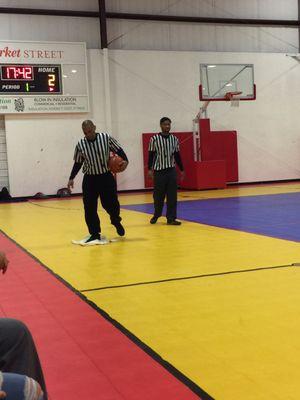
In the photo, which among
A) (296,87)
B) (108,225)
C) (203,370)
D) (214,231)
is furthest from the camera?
(296,87)

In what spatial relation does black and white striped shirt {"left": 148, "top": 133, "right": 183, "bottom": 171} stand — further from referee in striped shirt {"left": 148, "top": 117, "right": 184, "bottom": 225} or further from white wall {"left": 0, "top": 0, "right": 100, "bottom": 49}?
white wall {"left": 0, "top": 0, "right": 100, "bottom": 49}

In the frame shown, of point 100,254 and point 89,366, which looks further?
point 100,254

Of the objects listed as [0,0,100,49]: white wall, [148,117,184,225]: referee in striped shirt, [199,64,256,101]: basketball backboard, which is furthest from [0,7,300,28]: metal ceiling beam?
[148,117,184,225]: referee in striped shirt

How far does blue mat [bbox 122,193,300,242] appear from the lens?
908cm

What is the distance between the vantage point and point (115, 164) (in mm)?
8398

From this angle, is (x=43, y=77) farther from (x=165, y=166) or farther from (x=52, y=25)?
(x=165, y=166)

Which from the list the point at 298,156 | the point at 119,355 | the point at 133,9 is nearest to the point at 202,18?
the point at 133,9

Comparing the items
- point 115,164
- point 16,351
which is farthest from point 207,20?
point 16,351

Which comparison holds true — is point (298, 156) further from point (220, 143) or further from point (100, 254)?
point (100, 254)

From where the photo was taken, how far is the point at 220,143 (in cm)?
2102

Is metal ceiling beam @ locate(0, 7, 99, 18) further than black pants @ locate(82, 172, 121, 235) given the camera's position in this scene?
Yes

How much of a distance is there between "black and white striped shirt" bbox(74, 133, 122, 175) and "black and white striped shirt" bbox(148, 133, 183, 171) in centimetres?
195

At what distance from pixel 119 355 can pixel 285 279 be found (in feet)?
8.01

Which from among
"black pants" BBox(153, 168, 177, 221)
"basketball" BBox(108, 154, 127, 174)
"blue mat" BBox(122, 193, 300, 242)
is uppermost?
"basketball" BBox(108, 154, 127, 174)
